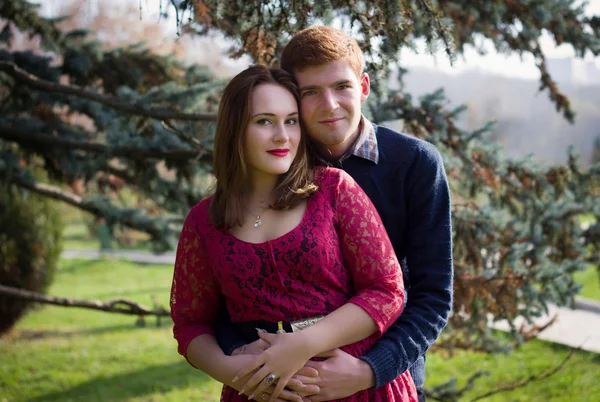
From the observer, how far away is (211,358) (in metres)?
1.97

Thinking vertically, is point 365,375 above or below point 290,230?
below

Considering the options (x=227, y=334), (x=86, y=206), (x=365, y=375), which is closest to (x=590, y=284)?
(x=86, y=206)

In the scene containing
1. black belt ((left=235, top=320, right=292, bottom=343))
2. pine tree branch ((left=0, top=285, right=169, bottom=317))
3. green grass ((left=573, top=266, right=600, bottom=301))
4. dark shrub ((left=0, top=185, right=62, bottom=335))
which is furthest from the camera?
green grass ((left=573, top=266, right=600, bottom=301))

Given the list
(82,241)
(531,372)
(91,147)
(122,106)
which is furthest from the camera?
(82,241)

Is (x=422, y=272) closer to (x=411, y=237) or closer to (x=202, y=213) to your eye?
(x=411, y=237)

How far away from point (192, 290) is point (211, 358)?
0.24 m

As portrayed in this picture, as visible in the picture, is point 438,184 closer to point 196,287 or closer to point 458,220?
point 196,287

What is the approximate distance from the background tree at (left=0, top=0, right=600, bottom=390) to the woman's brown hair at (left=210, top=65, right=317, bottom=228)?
1.76ft

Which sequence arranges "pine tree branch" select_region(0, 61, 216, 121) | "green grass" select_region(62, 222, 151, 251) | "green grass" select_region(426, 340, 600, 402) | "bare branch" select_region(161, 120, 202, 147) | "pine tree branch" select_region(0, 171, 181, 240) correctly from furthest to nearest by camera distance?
"green grass" select_region(62, 222, 151, 251), "green grass" select_region(426, 340, 600, 402), "pine tree branch" select_region(0, 171, 181, 240), "pine tree branch" select_region(0, 61, 216, 121), "bare branch" select_region(161, 120, 202, 147)

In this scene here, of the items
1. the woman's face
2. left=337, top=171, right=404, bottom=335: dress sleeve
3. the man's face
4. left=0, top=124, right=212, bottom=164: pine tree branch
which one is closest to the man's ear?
the man's face

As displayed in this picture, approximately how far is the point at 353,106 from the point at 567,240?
3.05m

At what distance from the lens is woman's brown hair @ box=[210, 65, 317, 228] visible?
1965mm

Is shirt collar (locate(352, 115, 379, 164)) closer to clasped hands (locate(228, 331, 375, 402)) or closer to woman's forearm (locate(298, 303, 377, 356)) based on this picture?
woman's forearm (locate(298, 303, 377, 356))

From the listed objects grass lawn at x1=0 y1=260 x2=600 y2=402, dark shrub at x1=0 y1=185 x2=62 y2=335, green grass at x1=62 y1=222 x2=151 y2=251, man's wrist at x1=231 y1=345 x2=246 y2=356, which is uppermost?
man's wrist at x1=231 y1=345 x2=246 y2=356
